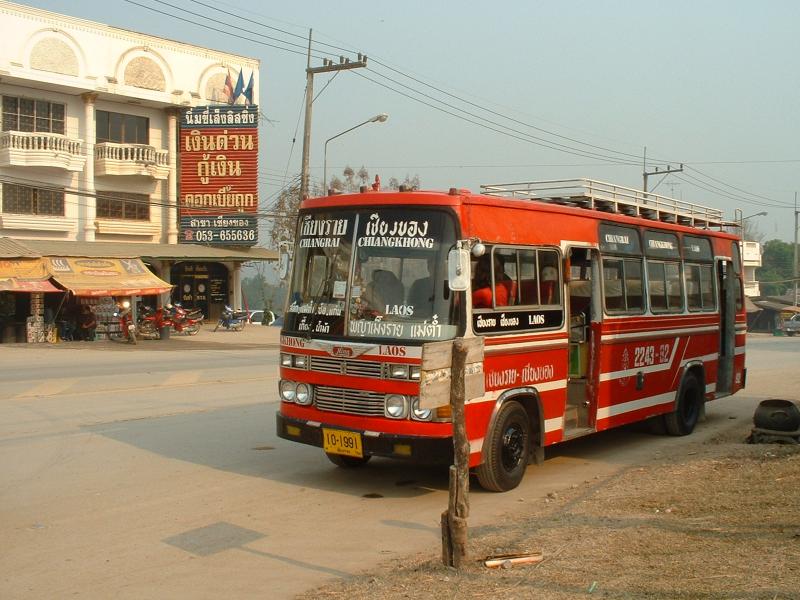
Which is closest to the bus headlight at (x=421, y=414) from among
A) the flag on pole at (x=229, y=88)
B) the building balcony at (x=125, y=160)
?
the building balcony at (x=125, y=160)

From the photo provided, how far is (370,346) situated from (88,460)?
3941 millimetres

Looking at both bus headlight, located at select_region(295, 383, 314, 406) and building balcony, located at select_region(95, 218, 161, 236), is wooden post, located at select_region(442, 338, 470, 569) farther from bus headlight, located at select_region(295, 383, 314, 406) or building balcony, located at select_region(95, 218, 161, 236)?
building balcony, located at select_region(95, 218, 161, 236)

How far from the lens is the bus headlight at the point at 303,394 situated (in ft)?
27.2

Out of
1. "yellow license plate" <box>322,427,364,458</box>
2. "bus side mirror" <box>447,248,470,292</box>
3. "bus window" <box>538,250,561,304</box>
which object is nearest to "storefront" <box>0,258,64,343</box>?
"yellow license plate" <box>322,427,364,458</box>

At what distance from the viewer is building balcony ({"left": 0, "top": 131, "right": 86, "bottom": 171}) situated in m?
30.4

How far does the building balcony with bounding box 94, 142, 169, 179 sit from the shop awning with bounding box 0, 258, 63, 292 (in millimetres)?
6146

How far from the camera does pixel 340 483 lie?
345 inches

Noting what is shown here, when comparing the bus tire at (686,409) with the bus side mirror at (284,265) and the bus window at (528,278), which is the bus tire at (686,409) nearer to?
the bus window at (528,278)

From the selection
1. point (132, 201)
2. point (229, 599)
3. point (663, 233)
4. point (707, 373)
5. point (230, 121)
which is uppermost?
point (230, 121)

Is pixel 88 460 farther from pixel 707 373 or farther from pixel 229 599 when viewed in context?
pixel 707 373

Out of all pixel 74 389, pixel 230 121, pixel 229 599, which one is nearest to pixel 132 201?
pixel 230 121

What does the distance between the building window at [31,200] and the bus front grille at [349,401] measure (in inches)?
997

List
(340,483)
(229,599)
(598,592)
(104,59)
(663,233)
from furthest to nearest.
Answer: (104,59), (663,233), (340,483), (229,599), (598,592)

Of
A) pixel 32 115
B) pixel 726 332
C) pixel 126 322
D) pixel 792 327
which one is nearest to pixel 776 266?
pixel 792 327
